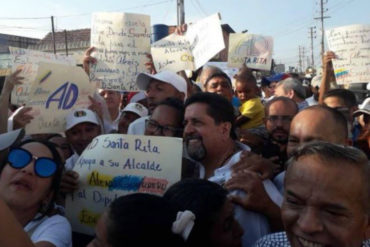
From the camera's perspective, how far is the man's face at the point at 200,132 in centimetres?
261

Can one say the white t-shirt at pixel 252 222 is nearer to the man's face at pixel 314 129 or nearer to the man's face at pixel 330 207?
→ the man's face at pixel 314 129

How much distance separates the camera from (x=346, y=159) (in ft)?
4.74

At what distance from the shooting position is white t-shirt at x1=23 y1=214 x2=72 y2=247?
211 centimetres

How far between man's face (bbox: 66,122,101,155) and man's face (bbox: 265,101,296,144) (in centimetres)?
146

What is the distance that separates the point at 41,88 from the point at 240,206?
2.28m

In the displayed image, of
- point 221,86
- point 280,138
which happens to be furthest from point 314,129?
point 221,86

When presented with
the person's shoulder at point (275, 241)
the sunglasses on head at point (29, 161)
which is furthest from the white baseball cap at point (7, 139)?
the person's shoulder at point (275, 241)

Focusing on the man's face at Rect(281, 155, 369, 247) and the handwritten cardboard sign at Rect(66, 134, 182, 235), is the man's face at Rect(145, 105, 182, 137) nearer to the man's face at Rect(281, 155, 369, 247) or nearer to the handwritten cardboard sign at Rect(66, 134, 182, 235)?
the handwritten cardboard sign at Rect(66, 134, 182, 235)

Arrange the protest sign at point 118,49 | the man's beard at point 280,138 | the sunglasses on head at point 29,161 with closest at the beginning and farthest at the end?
the sunglasses on head at point 29,161 → the man's beard at point 280,138 → the protest sign at point 118,49

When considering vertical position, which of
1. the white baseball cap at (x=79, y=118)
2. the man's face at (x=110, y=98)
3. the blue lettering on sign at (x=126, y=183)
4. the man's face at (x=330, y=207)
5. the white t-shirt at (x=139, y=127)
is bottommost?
the blue lettering on sign at (x=126, y=183)

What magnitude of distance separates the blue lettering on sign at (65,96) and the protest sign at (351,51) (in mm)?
3010

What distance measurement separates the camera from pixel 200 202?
1850 mm

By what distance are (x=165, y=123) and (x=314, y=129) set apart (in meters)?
1.08

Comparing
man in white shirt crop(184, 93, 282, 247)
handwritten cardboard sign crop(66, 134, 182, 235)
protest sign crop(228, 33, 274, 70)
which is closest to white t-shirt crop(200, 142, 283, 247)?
man in white shirt crop(184, 93, 282, 247)
